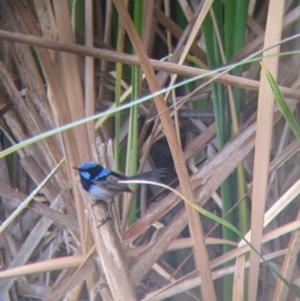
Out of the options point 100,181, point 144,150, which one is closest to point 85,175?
point 100,181

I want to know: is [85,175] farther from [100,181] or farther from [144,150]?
[144,150]

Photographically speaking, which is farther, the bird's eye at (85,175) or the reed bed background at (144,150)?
the bird's eye at (85,175)

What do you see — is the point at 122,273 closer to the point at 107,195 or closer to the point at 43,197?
the point at 107,195

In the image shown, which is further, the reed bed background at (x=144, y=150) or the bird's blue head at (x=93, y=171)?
the bird's blue head at (x=93, y=171)

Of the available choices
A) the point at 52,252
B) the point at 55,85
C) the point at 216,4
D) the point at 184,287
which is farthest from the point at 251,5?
the point at 52,252

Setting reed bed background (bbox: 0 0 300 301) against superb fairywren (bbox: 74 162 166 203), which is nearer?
reed bed background (bbox: 0 0 300 301)
